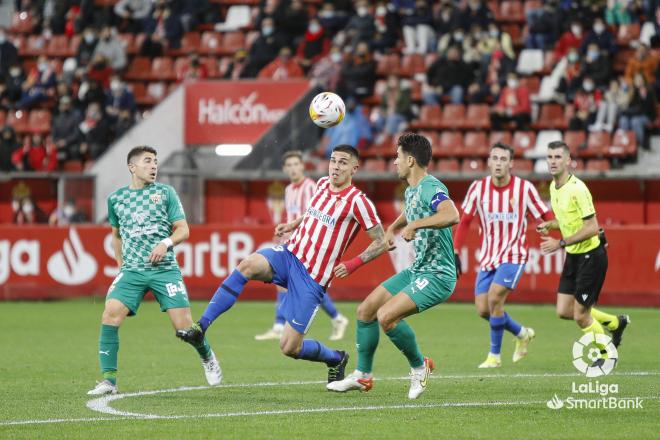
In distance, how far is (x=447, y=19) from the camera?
27.0m

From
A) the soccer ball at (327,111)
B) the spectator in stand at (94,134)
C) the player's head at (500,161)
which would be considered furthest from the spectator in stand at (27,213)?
the soccer ball at (327,111)

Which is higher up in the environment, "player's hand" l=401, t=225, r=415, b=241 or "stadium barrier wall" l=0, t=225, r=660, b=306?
"player's hand" l=401, t=225, r=415, b=241

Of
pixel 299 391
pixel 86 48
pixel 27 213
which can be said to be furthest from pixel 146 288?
pixel 86 48

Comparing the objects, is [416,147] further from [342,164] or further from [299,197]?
[299,197]

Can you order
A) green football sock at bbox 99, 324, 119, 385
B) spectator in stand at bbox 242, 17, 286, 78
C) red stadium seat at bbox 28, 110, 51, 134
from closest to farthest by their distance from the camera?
green football sock at bbox 99, 324, 119, 385 < spectator in stand at bbox 242, 17, 286, 78 < red stadium seat at bbox 28, 110, 51, 134

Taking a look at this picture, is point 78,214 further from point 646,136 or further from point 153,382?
point 153,382

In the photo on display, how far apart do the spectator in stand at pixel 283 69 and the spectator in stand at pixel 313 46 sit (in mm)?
338

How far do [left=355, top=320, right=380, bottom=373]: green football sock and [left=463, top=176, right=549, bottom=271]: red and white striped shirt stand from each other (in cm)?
331

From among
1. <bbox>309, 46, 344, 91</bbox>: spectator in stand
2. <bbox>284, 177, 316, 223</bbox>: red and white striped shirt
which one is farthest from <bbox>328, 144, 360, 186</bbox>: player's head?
<bbox>309, 46, 344, 91</bbox>: spectator in stand

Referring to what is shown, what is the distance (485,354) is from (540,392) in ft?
12.0

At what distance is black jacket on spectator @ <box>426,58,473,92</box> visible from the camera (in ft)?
85.7

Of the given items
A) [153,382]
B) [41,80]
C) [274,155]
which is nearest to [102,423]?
[153,382]

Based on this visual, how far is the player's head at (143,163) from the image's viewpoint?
10805 mm

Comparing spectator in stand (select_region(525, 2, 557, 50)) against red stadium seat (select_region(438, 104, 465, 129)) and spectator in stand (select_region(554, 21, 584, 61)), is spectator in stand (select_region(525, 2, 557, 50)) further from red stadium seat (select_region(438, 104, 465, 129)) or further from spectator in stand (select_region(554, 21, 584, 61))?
red stadium seat (select_region(438, 104, 465, 129))
